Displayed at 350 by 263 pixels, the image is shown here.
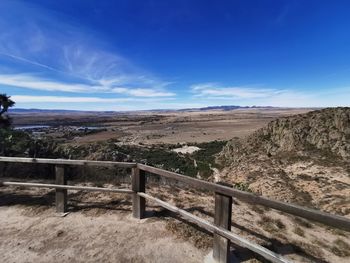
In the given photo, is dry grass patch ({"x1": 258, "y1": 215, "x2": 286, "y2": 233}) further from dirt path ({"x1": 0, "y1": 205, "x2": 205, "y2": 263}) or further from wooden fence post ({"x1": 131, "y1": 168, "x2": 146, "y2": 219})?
wooden fence post ({"x1": 131, "y1": 168, "x2": 146, "y2": 219})

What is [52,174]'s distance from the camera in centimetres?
1227

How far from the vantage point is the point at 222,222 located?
420 cm

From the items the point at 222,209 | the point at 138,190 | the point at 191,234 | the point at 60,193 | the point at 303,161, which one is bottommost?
the point at 303,161

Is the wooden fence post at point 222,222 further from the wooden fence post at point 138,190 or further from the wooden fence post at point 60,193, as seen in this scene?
the wooden fence post at point 60,193

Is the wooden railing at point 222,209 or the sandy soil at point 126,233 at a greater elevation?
the wooden railing at point 222,209

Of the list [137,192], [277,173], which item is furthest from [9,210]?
[277,173]

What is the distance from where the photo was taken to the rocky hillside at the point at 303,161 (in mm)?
12805

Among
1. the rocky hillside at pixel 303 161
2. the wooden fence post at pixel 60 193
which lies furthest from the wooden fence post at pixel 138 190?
the rocky hillside at pixel 303 161

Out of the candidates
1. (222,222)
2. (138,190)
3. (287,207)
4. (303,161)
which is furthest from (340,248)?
(303,161)

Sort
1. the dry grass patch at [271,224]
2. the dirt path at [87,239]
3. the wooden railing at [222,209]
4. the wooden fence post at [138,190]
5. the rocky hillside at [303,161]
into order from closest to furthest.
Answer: the wooden railing at [222,209]
the dirt path at [87,239]
the wooden fence post at [138,190]
the dry grass patch at [271,224]
the rocky hillside at [303,161]

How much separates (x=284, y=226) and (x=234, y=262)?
8.49ft

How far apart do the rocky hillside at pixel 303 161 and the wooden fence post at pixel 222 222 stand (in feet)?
24.5

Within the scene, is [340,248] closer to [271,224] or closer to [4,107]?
[271,224]

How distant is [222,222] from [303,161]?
14779 mm
